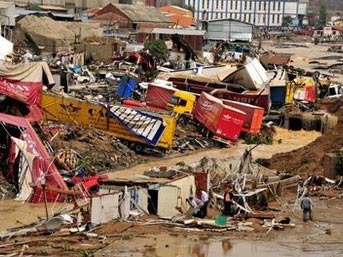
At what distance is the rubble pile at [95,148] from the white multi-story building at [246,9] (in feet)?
360

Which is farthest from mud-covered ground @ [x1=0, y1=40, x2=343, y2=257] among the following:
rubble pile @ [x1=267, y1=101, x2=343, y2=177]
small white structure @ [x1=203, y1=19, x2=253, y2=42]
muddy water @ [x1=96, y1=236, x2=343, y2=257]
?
small white structure @ [x1=203, y1=19, x2=253, y2=42]

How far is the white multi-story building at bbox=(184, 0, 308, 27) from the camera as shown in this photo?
457ft

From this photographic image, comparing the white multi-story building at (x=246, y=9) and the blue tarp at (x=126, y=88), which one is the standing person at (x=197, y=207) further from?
the white multi-story building at (x=246, y=9)

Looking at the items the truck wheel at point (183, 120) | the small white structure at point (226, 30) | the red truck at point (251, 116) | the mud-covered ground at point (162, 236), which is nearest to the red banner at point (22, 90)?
the mud-covered ground at point (162, 236)

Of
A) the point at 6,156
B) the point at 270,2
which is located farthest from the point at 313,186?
the point at 270,2

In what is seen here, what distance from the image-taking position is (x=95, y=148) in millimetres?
25953

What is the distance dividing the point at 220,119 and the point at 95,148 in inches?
258

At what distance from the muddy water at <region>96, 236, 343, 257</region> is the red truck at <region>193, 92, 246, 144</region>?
1517 cm

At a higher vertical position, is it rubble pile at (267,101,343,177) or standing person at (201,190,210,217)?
standing person at (201,190,210,217)

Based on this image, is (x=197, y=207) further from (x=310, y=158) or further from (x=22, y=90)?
(x=22, y=90)

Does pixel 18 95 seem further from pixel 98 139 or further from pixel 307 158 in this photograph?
pixel 307 158

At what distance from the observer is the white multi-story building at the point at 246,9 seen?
139m

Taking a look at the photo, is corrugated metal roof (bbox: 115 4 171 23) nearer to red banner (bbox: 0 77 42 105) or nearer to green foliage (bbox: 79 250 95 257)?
red banner (bbox: 0 77 42 105)

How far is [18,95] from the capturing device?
2550 cm
